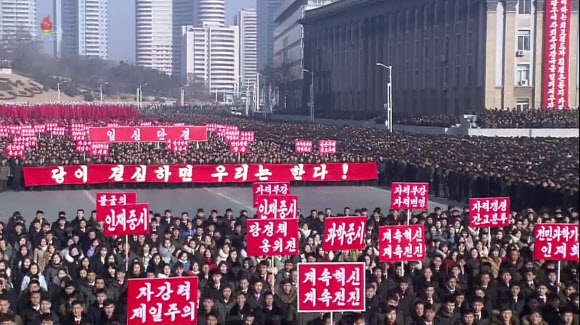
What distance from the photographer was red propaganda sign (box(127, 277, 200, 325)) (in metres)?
10.3

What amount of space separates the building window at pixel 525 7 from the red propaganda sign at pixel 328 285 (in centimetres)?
5197

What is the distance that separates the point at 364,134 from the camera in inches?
2082

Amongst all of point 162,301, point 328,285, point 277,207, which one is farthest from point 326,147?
point 162,301

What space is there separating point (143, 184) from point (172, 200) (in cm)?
405

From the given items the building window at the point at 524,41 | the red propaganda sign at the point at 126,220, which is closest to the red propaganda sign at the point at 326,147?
the red propaganda sign at the point at 126,220

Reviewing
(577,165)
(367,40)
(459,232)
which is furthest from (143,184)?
(367,40)

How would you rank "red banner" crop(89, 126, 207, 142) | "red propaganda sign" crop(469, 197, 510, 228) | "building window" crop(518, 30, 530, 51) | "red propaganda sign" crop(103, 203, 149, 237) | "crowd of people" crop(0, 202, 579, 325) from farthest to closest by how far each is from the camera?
"building window" crop(518, 30, 530, 51) → "red banner" crop(89, 126, 207, 142) → "red propaganda sign" crop(469, 197, 510, 228) → "red propaganda sign" crop(103, 203, 149, 237) → "crowd of people" crop(0, 202, 579, 325)

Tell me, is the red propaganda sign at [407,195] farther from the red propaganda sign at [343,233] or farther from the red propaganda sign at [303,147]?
the red propaganda sign at [303,147]

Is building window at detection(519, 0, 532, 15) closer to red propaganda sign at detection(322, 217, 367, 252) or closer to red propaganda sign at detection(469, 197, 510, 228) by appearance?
red propaganda sign at detection(469, 197, 510, 228)

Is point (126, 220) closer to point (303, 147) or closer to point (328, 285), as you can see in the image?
point (328, 285)

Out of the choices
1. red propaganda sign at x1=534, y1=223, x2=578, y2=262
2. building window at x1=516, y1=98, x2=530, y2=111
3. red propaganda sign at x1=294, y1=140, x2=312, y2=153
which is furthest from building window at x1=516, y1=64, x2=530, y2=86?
red propaganda sign at x1=534, y1=223, x2=578, y2=262

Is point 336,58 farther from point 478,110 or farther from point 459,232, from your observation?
point 459,232

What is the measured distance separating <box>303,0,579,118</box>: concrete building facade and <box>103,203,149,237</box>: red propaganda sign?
3893 cm

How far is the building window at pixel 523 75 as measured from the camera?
61.0m
